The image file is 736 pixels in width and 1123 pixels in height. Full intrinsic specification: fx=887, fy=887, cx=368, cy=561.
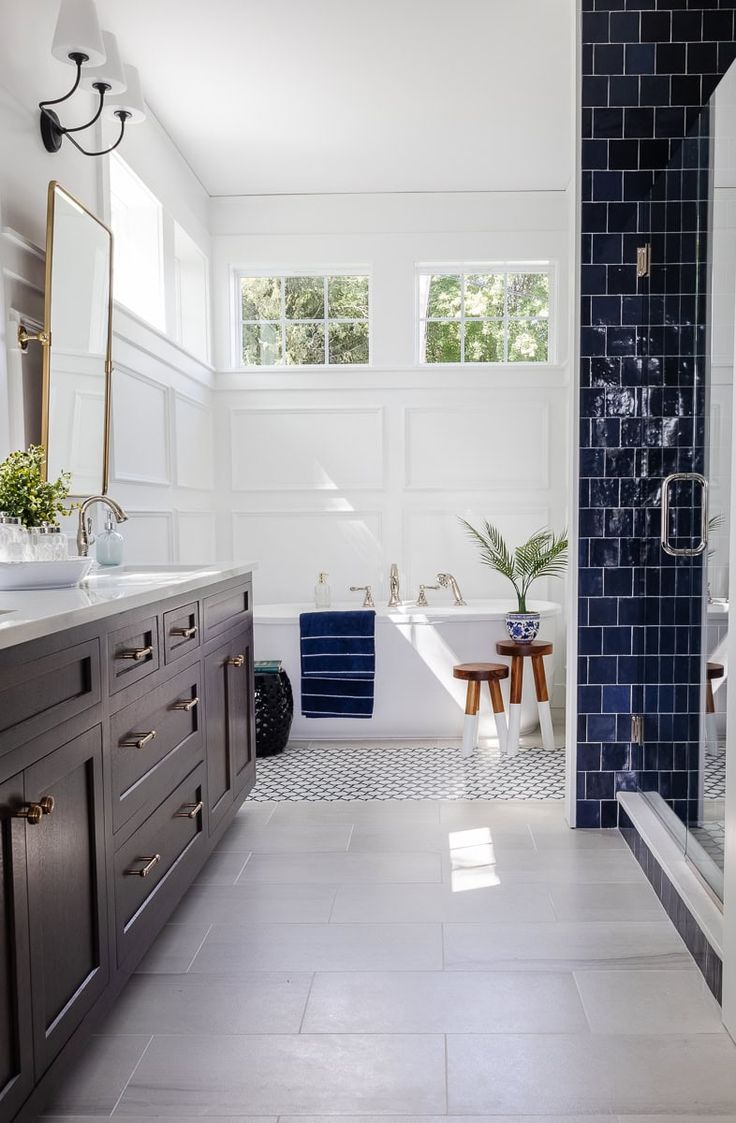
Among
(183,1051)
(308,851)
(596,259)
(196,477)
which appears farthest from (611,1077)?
(196,477)

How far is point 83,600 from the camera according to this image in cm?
169

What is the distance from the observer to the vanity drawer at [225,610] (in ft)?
8.43

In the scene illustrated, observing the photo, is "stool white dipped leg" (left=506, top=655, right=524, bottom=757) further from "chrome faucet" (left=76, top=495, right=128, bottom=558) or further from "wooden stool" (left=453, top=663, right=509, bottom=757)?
"chrome faucet" (left=76, top=495, right=128, bottom=558)

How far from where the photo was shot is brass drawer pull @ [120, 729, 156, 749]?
1.83 meters

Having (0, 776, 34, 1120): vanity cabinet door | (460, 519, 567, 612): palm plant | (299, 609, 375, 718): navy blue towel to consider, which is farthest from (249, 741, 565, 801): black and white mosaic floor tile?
(0, 776, 34, 1120): vanity cabinet door

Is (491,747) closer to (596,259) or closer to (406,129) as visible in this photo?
(596,259)

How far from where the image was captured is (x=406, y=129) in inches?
164

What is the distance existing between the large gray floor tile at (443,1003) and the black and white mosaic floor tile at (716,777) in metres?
0.54

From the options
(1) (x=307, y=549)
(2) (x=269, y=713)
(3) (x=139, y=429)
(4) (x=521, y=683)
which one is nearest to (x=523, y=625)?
(4) (x=521, y=683)

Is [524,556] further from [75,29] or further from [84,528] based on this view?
[75,29]

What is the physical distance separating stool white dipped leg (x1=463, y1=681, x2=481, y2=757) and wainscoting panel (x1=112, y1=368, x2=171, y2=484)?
1.70m

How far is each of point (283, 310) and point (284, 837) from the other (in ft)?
11.0

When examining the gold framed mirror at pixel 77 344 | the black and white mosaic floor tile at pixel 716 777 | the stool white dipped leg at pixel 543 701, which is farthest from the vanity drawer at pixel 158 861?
the stool white dipped leg at pixel 543 701

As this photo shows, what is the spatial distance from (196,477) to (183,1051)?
3411 mm
